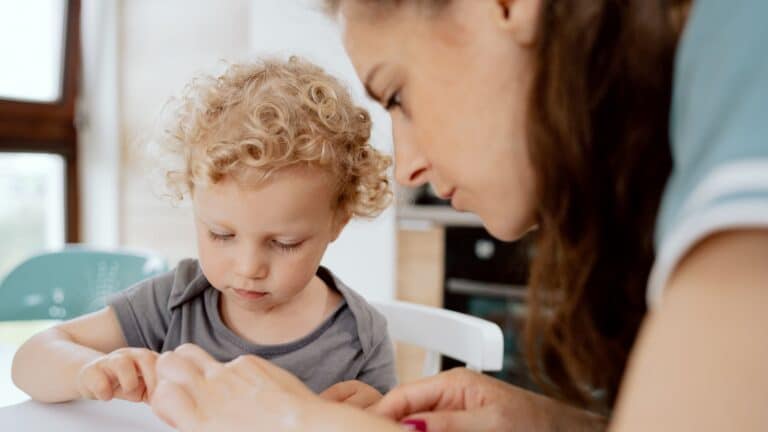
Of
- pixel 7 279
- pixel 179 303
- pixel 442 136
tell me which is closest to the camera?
pixel 442 136

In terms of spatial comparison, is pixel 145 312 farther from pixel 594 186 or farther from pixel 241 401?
pixel 594 186

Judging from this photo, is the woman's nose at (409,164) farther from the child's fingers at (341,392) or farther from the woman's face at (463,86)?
the child's fingers at (341,392)

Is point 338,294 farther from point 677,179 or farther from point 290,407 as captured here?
point 677,179

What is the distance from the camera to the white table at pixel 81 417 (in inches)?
26.4

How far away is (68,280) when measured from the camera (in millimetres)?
1578

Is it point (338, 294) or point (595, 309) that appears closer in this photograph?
point (595, 309)

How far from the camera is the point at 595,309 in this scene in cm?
52

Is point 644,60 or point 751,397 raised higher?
point 644,60

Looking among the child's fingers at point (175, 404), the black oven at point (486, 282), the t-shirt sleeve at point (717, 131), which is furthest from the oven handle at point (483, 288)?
the t-shirt sleeve at point (717, 131)

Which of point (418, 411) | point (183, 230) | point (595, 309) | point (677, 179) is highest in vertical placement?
point (677, 179)

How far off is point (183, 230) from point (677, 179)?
2.73 meters

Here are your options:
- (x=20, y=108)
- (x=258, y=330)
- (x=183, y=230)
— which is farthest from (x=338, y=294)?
(x=20, y=108)

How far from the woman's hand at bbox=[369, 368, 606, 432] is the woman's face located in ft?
0.64

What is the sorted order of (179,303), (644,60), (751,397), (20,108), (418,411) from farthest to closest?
(20,108) < (179,303) < (418,411) < (644,60) < (751,397)
